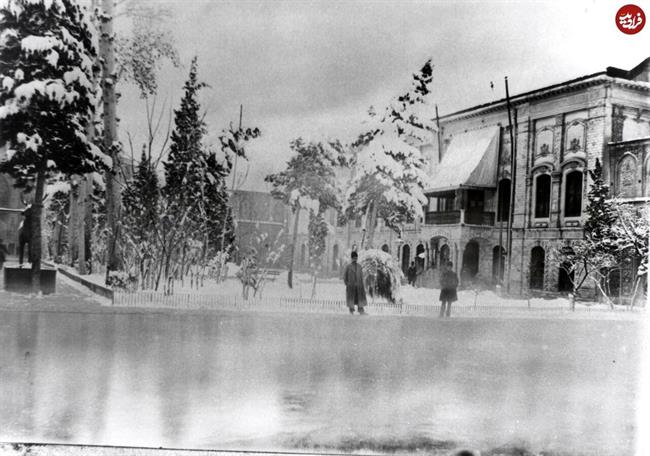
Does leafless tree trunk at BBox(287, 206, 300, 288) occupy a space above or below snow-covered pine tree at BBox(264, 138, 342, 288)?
below

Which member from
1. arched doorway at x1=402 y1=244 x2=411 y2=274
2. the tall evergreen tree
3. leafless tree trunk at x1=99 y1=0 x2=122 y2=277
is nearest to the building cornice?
arched doorway at x1=402 y1=244 x2=411 y2=274

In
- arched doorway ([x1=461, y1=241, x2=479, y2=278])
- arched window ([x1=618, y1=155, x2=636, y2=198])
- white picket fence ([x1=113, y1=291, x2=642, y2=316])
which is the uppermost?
arched window ([x1=618, y1=155, x2=636, y2=198])

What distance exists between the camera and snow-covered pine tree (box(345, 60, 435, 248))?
3619 mm

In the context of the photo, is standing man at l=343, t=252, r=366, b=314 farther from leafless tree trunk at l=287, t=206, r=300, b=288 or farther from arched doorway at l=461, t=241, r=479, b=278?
arched doorway at l=461, t=241, r=479, b=278

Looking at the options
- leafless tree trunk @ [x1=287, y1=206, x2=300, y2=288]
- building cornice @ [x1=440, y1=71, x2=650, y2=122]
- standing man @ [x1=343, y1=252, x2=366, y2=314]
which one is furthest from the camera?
standing man @ [x1=343, y1=252, x2=366, y2=314]

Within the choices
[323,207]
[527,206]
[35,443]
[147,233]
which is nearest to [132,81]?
[147,233]

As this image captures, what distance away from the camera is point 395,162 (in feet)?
12.0

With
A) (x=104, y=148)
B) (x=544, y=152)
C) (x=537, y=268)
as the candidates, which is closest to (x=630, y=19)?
(x=544, y=152)

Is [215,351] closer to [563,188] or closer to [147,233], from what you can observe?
[147,233]

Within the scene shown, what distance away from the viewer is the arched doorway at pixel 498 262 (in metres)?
3.69

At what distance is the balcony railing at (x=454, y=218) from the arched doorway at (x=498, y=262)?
0.18 metres

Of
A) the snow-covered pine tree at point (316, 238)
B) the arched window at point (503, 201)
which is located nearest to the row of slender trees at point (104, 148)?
the snow-covered pine tree at point (316, 238)

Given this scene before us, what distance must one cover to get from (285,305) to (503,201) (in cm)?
157

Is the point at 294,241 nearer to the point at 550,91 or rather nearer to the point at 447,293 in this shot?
the point at 447,293
